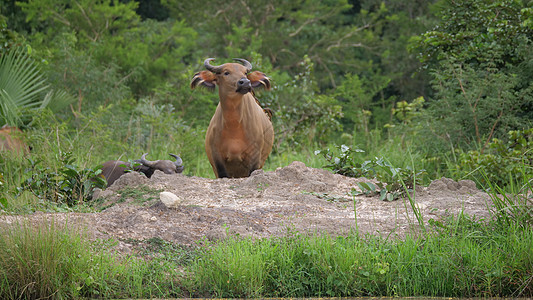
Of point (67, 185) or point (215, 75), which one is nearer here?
point (67, 185)

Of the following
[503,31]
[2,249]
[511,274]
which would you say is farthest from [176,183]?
[503,31]

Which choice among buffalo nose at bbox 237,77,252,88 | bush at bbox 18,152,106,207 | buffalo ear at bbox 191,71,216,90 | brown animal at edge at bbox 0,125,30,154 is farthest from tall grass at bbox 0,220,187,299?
brown animal at edge at bbox 0,125,30,154

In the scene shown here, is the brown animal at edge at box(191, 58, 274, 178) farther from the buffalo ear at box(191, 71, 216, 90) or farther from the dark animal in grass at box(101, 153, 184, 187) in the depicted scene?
the dark animal in grass at box(101, 153, 184, 187)

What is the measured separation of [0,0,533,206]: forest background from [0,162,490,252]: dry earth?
59cm

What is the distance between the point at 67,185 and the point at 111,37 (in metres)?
14.5

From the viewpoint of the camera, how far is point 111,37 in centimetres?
2048

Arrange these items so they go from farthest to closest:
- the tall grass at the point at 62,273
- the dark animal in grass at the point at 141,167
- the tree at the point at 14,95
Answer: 1. the tree at the point at 14,95
2. the dark animal in grass at the point at 141,167
3. the tall grass at the point at 62,273

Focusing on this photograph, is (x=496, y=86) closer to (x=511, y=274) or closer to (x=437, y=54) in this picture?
(x=437, y=54)

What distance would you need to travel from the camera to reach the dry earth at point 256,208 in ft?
17.3

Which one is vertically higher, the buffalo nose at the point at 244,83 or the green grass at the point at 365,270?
the buffalo nose at the point at 244,83

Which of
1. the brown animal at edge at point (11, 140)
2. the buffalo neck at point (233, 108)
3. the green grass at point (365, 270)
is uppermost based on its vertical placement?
the buffalo neck at point (233, 108)

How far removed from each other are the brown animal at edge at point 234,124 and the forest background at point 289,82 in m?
1.30

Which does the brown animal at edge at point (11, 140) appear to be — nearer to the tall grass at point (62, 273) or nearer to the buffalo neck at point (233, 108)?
the buffalo neck at point (233, 108)

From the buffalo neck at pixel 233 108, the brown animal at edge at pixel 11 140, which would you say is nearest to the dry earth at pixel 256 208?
the buffalo neck at pixel 233 108
